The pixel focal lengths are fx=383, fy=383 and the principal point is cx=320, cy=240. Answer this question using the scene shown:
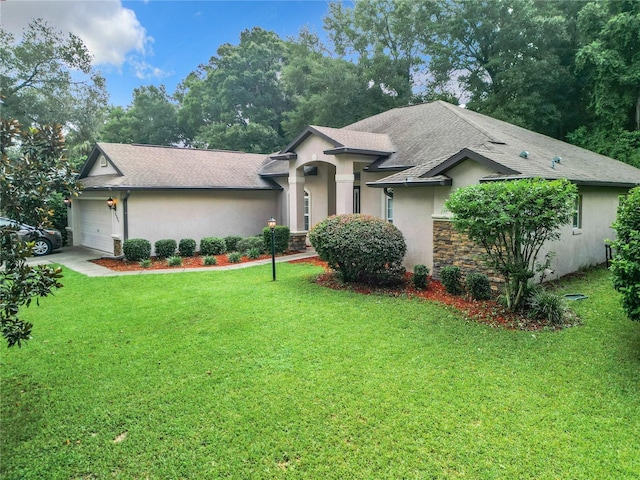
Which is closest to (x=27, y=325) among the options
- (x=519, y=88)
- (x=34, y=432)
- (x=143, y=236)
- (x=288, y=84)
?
(x=34, y=432)

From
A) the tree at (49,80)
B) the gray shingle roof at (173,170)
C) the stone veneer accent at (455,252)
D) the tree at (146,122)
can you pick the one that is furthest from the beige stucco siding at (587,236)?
the tree at (146,122)

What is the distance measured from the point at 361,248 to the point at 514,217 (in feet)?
11.3

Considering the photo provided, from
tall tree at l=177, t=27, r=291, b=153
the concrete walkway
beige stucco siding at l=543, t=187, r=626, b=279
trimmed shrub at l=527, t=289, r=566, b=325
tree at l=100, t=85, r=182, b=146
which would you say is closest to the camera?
trimmed shrub at l=527, t=289, r=566, b=325

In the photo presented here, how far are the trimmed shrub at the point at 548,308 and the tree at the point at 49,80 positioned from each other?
27.2m

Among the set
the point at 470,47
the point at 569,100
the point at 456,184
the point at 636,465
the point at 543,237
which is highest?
the point at 470,47

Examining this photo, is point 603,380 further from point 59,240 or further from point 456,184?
point 59,240

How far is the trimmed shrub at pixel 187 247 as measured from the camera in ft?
48.0

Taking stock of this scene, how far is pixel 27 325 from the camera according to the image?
3750mm

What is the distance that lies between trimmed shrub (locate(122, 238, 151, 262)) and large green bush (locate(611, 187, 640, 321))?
1329 cm

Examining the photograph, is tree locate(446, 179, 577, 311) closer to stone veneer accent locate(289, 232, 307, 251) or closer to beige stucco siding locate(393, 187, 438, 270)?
beige stucco siding locate(393, 187, 438, 270)

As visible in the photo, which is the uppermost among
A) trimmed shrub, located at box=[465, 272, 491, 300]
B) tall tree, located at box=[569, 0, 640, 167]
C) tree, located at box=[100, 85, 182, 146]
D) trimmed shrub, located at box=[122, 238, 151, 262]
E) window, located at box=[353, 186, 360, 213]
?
tree, located at box=[100, 85, 182, 146]

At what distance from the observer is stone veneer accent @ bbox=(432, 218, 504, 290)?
8.79 meters

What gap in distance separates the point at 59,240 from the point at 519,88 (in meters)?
25.0

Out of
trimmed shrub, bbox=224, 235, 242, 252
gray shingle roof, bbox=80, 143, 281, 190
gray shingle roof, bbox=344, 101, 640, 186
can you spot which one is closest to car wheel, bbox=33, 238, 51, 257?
gray shingle roof, bbox=80, 143, 281, 190
